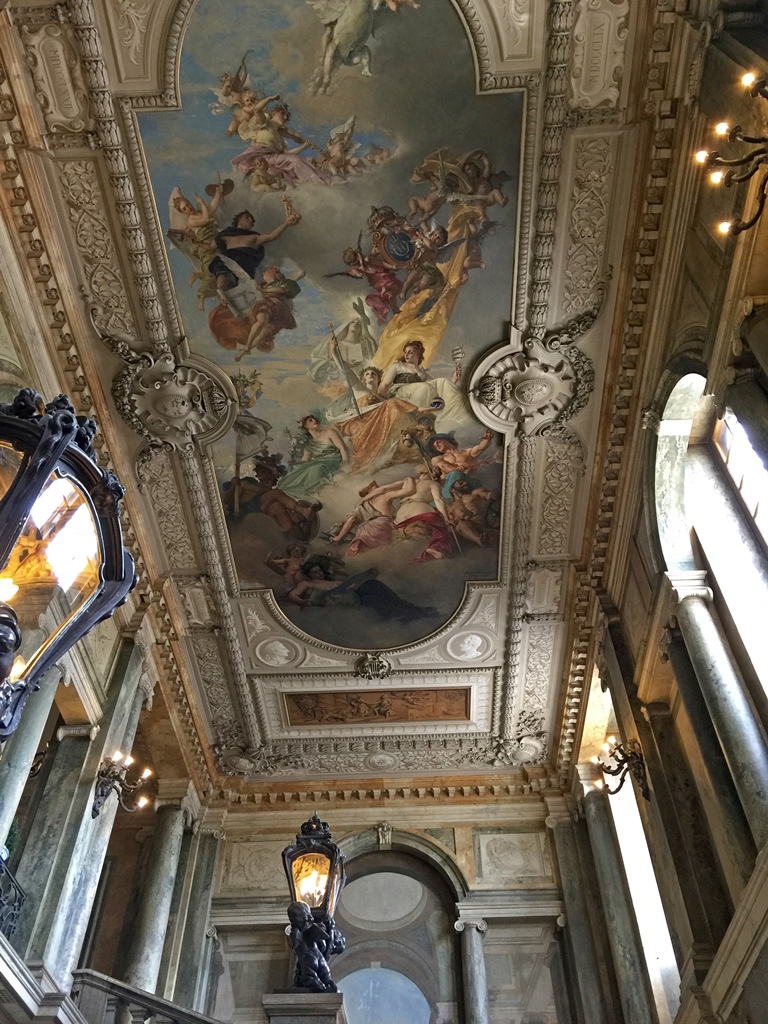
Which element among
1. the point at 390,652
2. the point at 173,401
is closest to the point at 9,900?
the point at 173,401

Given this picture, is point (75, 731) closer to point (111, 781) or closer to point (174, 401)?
point (111, 781)

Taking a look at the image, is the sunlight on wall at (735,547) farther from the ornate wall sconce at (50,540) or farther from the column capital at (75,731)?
the column capital at (75,731)

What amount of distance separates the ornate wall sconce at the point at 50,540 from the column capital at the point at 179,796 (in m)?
9.49

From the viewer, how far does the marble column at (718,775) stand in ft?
22.3

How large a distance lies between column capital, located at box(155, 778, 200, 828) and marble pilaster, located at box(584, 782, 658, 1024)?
6142mm

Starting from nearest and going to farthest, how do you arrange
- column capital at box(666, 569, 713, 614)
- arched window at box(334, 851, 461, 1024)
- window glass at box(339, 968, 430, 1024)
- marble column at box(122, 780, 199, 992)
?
1. column capital at box(666, 569, 713, 614)
2. marble column at box(122, 780, 199, 992)
3. window glass at box(339, 968, 430, 1024)
4. arched window at box(334, 851, 461, 1024)

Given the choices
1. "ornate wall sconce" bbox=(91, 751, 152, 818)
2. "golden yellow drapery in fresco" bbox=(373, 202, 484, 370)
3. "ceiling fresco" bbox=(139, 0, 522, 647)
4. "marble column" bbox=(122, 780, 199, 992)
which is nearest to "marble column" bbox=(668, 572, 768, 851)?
"ceiling fresco" bbox=(139, 0, 522, 647)

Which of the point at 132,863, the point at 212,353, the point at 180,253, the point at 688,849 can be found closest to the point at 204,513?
the point at 212,353

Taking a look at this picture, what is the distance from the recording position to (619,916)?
1112 cm

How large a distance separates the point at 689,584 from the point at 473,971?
273 inches

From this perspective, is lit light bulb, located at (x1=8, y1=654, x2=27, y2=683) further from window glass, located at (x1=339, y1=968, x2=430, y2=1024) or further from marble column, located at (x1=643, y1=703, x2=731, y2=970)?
window glass, located at (x1=339, y1=968, x2=430, y2=1024)

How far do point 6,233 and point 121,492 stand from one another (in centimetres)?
508

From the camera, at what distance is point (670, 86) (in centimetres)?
743

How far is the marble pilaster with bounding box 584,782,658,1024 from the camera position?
10.2 meters
